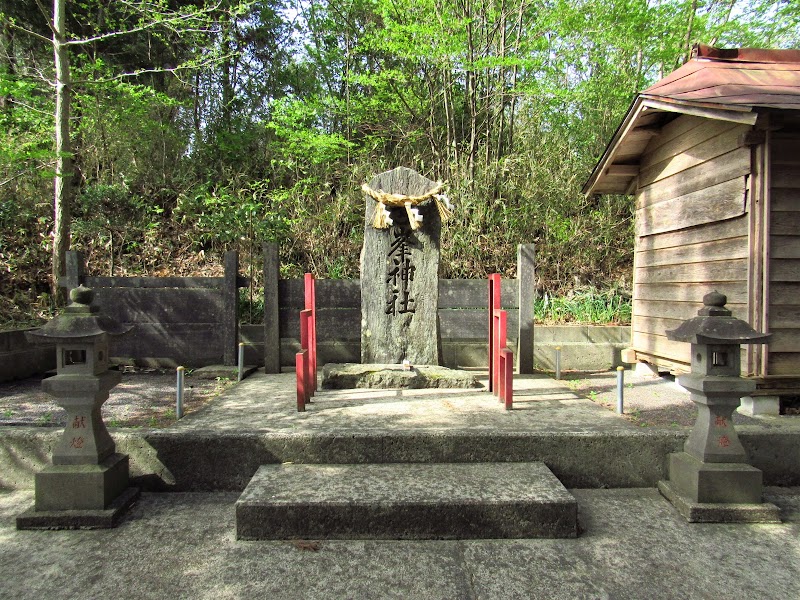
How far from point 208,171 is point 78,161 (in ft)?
9.58

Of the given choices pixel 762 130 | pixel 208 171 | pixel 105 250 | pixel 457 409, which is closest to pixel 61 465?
pixel 457 409

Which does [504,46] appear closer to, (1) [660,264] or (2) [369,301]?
(1) [660,264]

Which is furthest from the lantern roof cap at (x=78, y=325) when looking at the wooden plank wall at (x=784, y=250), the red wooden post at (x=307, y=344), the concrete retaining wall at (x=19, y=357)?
the wooden plank wall at (x=784, y=250)

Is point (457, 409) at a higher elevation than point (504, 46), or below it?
below

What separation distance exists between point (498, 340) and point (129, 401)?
4.17 m

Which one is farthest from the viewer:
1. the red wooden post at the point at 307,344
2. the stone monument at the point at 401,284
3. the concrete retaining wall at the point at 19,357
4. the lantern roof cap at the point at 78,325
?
the concrete retaining wall at the point at 19,357

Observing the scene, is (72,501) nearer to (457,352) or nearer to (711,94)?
(457,352)

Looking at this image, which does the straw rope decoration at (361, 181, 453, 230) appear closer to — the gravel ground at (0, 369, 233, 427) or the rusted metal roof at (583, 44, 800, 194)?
the rusted metal roof at (583, 44, 800, 194)

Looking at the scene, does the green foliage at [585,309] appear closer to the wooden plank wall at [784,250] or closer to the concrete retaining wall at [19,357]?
the wooden plank wall at [784,250]

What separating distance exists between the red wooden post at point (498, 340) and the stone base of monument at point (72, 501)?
349cm

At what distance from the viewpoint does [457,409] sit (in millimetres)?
4410

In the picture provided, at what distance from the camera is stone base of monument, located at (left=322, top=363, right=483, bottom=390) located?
525cm

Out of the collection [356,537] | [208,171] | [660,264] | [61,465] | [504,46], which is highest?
[504,46]

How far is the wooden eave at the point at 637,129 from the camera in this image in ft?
14.4
